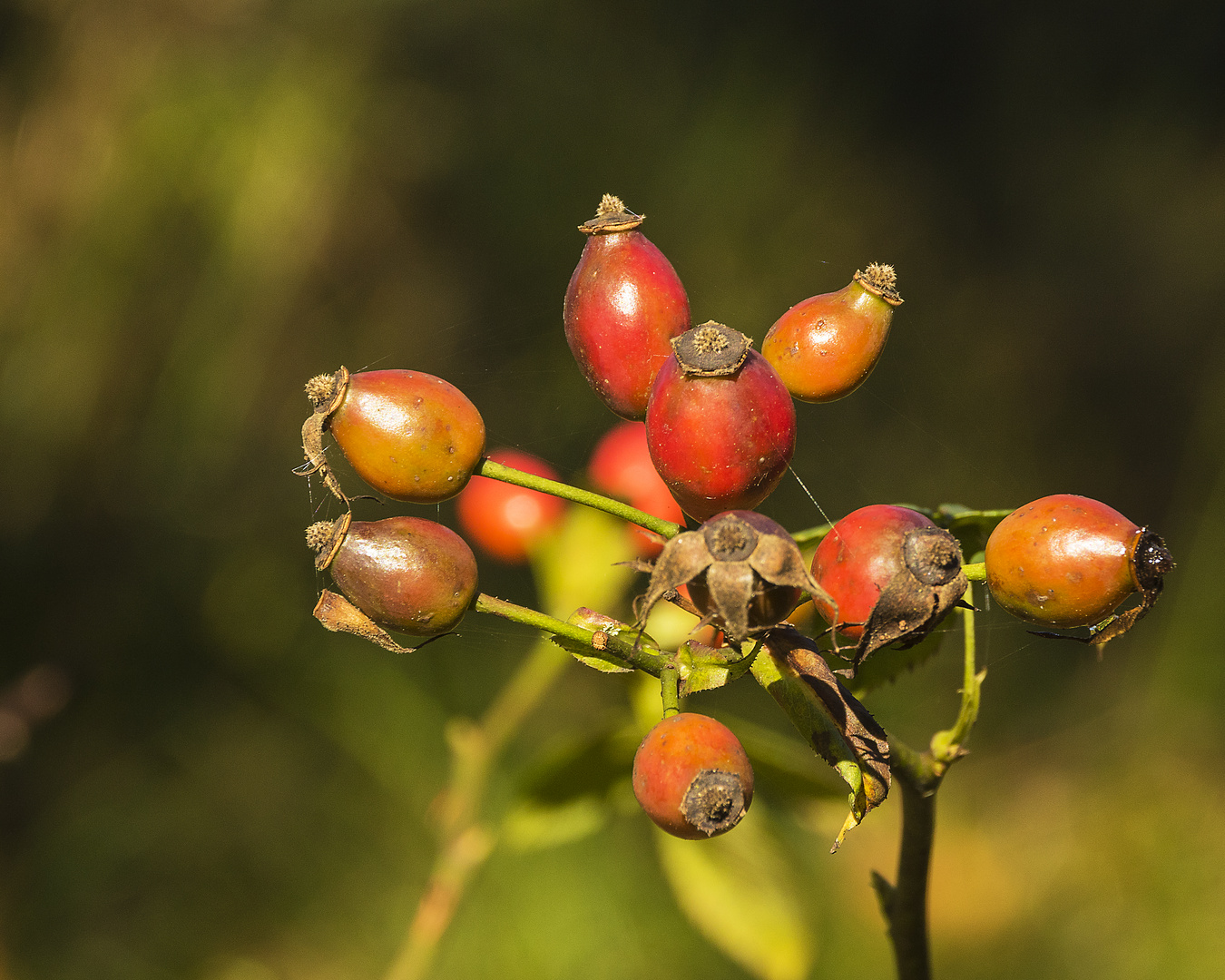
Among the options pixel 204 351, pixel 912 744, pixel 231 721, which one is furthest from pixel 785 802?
pixel 204 351

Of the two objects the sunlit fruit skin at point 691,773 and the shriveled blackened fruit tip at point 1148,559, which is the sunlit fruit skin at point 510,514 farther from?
the shriveled blackened fruit tip at point 1148,559

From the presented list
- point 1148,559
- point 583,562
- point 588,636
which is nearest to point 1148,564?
point 1148,559

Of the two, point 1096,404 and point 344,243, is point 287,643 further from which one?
point 1096,404

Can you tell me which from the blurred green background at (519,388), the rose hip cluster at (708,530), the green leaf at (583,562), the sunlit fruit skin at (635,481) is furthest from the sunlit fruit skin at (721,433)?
the blurred green background at (519,388)

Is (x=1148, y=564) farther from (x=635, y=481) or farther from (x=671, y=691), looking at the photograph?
(x=635, y=481)

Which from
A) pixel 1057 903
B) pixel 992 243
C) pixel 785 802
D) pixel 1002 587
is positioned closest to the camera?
pixel 1002 587

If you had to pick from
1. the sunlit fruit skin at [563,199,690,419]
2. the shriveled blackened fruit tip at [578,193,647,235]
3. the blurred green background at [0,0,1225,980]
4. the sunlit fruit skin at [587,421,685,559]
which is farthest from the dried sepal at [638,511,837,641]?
the blurred green background at [0,0,1225,980]
